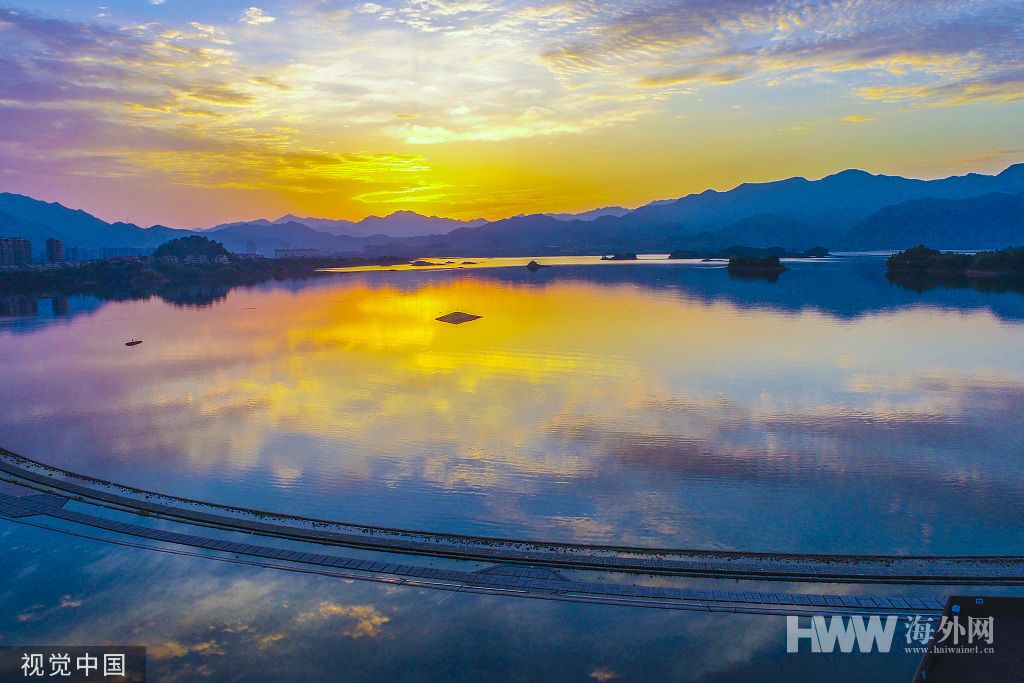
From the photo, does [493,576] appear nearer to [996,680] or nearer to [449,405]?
[996,680]

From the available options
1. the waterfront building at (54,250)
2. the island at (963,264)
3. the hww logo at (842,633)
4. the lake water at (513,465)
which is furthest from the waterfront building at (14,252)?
the island at (963,264)

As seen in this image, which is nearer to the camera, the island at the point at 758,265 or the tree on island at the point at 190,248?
the island at the point at 758,265

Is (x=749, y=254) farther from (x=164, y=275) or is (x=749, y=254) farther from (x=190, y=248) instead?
(x=190, y=248)

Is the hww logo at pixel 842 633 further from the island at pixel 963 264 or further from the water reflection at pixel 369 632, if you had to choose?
the island at pixel 963 264

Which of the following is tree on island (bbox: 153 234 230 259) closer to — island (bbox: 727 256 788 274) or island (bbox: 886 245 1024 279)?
island (bbox: 727 256 788 274)

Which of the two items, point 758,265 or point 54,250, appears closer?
point 758,265

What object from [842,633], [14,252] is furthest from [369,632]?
[14,252]
